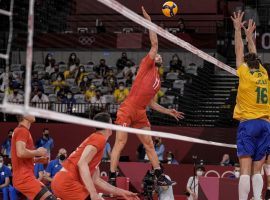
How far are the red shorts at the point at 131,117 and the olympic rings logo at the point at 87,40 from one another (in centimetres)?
1855

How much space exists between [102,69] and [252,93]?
729 inches

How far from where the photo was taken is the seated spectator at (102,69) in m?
29.0

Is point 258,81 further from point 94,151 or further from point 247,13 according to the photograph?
point 247,13

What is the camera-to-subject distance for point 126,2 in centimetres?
3247

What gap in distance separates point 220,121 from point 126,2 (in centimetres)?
959

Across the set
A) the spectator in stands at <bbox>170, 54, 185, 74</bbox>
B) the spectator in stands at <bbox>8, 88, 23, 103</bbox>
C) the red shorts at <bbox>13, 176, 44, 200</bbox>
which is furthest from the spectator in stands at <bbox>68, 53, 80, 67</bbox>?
the red shorts at <bbox>13, 176, 44, 200</bbox>

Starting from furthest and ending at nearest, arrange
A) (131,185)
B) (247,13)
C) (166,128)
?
1. (247,13)
2. (166,128)
3. (131,185)

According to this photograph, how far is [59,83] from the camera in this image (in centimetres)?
2864

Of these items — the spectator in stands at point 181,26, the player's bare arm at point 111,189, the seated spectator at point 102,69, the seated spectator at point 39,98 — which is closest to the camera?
the player's bare arm at point 111,189

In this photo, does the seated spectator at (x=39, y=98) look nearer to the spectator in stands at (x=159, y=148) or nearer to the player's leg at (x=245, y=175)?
the spectator in stands at (x=159, y=148)

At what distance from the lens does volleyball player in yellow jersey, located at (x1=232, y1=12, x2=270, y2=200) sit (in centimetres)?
1081

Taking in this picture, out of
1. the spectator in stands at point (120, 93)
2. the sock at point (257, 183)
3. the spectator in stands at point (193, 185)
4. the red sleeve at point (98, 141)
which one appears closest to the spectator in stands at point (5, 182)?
the spectator in stands at point (193, 185)

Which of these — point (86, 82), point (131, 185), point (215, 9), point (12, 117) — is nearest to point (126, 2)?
point (215, 9)

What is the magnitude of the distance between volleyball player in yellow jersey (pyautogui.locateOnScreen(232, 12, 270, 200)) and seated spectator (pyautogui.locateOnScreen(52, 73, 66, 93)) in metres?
17.7
